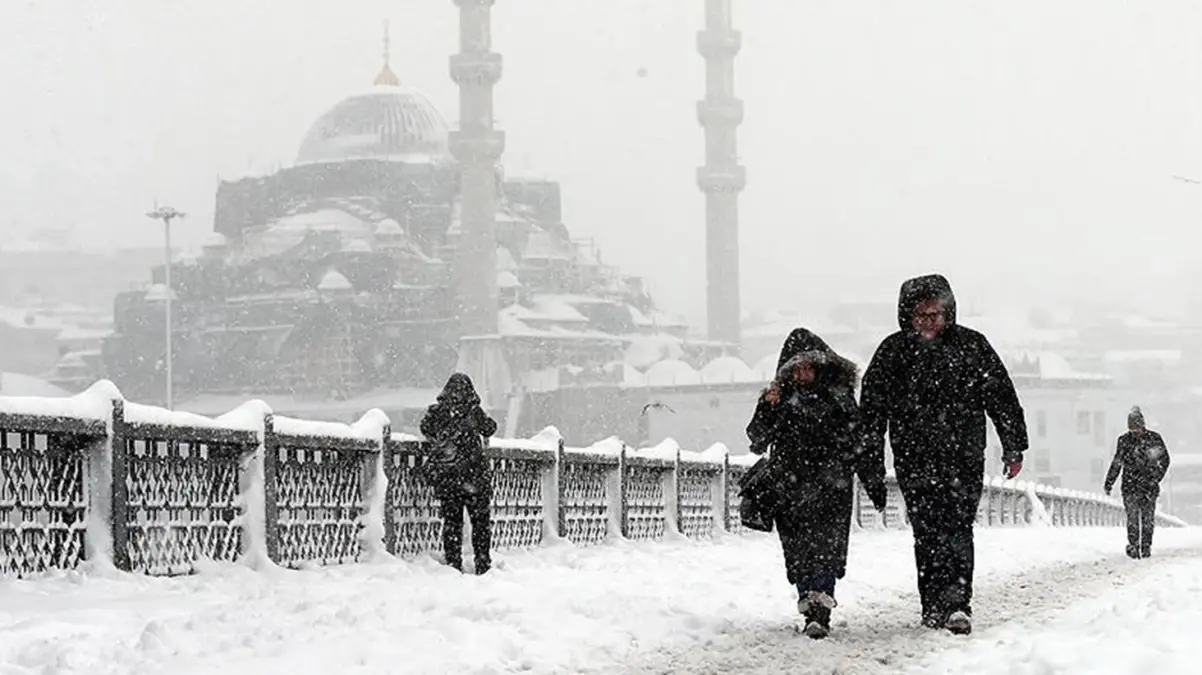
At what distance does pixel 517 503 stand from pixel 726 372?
70185 millimetres

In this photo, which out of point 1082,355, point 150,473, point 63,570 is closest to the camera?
point 63,570

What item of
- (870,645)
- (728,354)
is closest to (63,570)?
(870,645)

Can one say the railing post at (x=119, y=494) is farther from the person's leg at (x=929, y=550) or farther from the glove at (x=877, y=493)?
the person's leg at (x=929, y=550)

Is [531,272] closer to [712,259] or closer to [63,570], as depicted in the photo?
[712,259]

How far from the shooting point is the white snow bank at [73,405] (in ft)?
22.2

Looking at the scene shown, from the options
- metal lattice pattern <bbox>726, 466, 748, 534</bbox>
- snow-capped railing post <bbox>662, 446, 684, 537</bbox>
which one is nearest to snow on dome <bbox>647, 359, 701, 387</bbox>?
metal lattice pattern <bbox>726, 466, 748, 534</bbox>

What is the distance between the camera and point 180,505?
7980mm

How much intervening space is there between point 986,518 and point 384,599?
57.3 feet

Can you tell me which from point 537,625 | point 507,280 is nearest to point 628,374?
point 507,280

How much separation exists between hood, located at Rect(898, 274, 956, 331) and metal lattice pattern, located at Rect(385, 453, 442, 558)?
4369 mm

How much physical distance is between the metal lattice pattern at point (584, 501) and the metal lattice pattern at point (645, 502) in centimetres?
31

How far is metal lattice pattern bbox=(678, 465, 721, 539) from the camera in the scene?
14891 millimetres

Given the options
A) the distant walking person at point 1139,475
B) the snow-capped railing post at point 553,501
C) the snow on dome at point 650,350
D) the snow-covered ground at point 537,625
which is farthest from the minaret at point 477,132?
the snow-covered ground at point 537,625

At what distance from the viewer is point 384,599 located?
712cm
